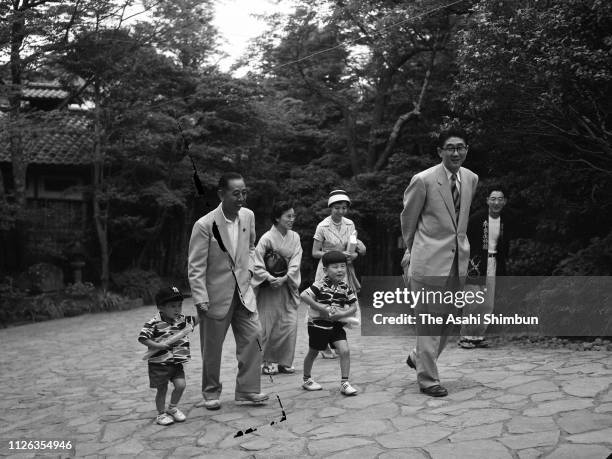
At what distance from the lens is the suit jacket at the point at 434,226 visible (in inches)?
215

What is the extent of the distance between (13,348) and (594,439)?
32.3 feet

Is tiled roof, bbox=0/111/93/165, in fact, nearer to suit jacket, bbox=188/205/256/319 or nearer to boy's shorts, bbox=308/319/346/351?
suit jacket, bbox=188/205/256/319

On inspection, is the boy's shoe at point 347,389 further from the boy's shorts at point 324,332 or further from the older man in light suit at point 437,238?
the older man in light suit at point 437,238

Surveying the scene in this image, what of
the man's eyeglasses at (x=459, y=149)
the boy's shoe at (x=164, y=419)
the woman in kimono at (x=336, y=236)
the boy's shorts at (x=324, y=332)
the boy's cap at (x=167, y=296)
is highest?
the man's eyeglasses at (x=459, y=149)

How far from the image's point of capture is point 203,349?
18.2ft

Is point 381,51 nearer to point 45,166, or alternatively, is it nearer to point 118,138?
point 118,138

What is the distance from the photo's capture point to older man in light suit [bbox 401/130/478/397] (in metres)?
5.42

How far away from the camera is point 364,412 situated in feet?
16.9

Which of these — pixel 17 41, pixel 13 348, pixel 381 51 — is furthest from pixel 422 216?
pixel 381 51

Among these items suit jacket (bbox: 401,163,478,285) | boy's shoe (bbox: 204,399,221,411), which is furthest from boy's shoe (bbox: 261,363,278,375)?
suit jacket (bbox: 401,163,478,285)

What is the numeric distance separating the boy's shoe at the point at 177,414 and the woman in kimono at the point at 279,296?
191 centimetres

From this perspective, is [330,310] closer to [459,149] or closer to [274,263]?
[274,263]

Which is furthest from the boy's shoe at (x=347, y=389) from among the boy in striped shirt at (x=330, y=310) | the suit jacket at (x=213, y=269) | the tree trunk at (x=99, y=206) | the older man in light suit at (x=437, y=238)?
the tree trunk at (x=99, y=206)

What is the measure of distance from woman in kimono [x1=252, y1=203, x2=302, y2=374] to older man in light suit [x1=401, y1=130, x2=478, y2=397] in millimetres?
1884
